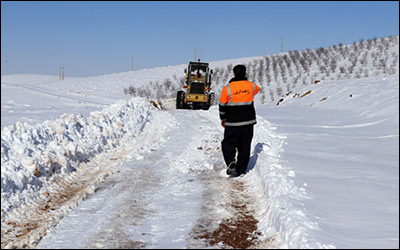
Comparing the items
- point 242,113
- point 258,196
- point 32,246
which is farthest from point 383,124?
point 32,246

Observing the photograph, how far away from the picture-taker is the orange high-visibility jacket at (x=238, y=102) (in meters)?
6.85

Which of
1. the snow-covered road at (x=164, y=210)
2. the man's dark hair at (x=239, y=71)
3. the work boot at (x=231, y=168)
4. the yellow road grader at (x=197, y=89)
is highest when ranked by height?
the yellow road grader at (x=197, y=89)

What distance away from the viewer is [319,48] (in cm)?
5100

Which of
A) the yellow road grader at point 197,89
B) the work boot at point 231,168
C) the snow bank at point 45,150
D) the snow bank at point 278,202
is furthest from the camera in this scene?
the yellow road grader at point 197,89

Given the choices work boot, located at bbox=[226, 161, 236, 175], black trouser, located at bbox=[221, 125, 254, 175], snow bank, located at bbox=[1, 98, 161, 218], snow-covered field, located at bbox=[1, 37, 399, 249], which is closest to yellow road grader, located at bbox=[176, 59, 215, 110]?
snow-covered field, located at bbox=[1, 37, 399, 249]

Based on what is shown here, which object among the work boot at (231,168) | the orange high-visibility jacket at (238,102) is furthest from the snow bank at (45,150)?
the orange high-visibility jacket at (238,102)

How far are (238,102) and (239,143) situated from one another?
2.39ft

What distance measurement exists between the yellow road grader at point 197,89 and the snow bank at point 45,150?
11.9 m

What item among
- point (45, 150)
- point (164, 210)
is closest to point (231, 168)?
point (164, 210)

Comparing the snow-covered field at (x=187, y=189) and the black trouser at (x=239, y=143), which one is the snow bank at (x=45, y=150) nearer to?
the snow-covered field at (x=187, y=189)

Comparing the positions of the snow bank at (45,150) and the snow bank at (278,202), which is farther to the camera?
the snow bank at (45,150)

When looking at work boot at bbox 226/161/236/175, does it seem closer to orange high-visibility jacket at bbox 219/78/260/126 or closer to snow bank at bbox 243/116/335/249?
snow bank at bbox 243/116/335/249

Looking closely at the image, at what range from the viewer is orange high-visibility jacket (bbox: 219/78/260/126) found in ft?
22.5

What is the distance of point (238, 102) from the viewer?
22.6ft
